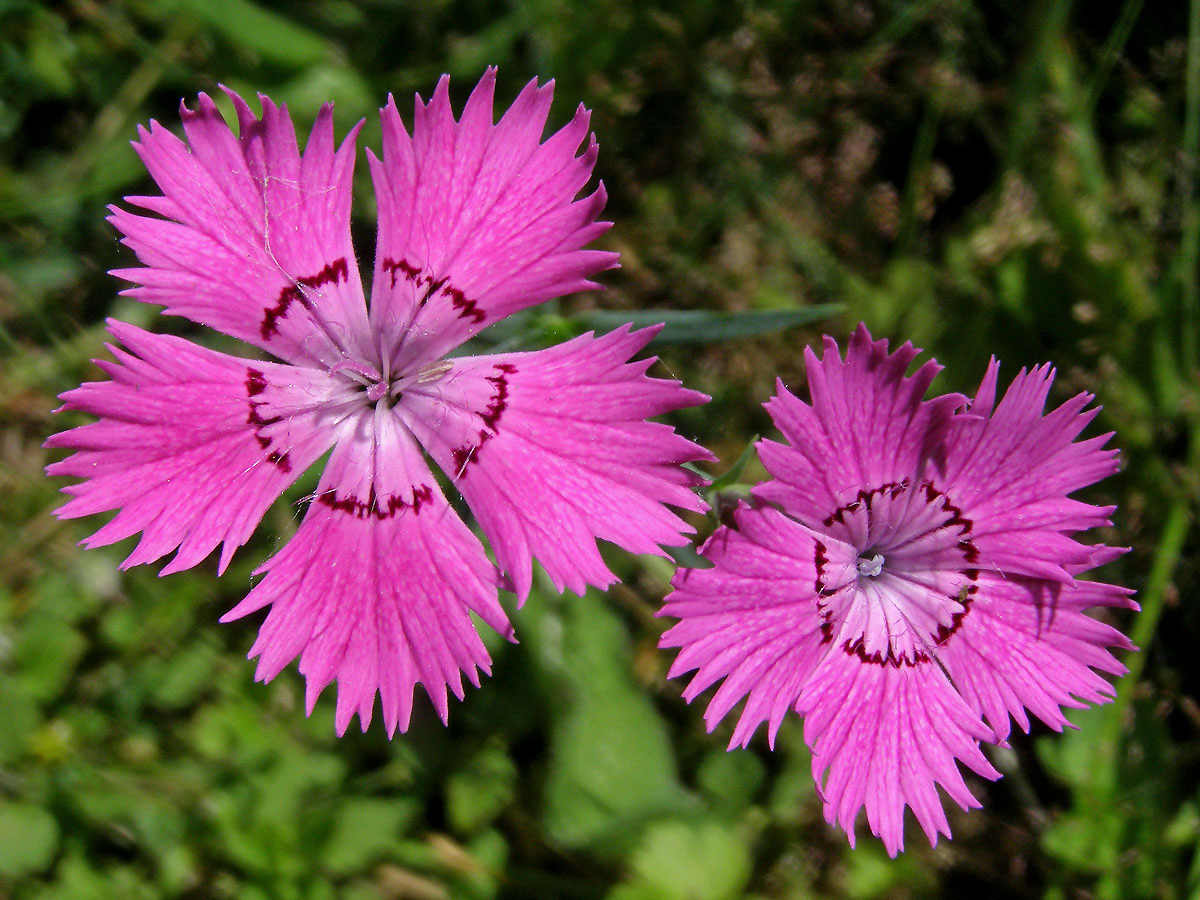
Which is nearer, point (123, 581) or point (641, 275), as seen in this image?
point (123, 581)

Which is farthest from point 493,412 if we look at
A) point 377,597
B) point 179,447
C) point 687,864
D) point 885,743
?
point 687,864

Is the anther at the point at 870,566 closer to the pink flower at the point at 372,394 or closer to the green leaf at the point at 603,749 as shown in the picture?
the pink flower at the point at 372,394

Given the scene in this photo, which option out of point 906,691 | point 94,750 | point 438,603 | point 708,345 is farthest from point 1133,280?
point 94,750

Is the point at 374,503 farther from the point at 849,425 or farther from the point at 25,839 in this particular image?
the point at 25,839

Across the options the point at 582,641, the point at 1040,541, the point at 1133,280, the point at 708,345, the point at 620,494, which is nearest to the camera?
the point at 620,494

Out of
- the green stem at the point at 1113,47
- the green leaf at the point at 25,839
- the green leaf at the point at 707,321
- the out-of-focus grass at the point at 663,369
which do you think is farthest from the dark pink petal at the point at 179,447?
the green stem at the point at 1113,47

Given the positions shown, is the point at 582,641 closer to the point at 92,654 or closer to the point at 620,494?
the point at 620,494
